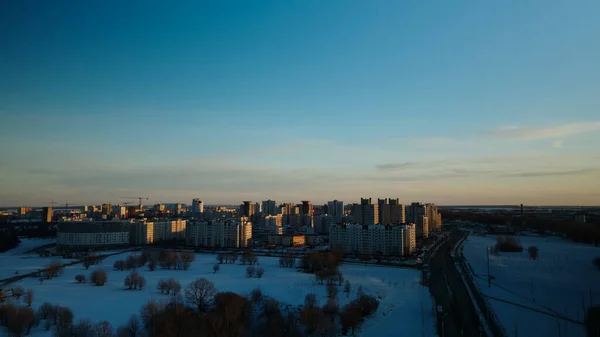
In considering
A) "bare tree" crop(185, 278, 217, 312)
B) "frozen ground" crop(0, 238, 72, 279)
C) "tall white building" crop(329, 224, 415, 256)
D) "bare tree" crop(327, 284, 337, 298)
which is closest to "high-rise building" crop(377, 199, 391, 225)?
"tall white building" crop(329, 224, 415, 256)

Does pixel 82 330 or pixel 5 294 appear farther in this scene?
pixel 5 294

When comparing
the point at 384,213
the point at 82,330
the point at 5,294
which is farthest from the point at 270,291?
the point at 384,213

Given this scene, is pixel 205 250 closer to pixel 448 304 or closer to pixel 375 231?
pixel 375 231

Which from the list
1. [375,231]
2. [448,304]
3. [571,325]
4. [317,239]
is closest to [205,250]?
[317,239]

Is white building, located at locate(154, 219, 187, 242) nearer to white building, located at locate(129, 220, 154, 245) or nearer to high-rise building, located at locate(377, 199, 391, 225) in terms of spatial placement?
white building, located at locate(129, 220, 154, 245)

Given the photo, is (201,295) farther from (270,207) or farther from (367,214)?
(270,207)
